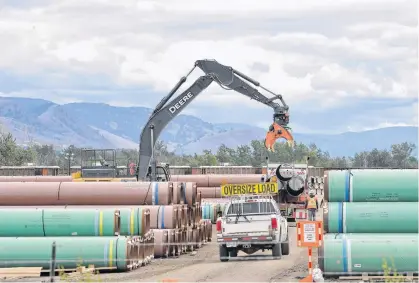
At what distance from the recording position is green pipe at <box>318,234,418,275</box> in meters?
21.6

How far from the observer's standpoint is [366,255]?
71.4ft

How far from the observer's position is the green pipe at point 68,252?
24.6 metres

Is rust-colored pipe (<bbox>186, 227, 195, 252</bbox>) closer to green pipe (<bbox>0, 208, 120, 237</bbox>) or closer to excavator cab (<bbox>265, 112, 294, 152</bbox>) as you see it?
green pipe (<bbox>0, 208, 120, 237</bbox>)

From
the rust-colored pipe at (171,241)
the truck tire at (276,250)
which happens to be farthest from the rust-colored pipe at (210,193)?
the truck tire at (276,250)

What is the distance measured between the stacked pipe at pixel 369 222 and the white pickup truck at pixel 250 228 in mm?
3651

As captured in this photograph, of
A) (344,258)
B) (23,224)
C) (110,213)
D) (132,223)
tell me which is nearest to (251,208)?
(132,223)

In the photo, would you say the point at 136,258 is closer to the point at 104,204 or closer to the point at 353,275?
the point at 104,204

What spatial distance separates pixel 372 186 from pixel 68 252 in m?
7.82

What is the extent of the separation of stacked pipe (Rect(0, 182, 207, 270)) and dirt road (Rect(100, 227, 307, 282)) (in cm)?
68

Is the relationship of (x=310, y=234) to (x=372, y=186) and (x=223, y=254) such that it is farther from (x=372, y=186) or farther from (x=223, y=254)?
(x=223, y=254)

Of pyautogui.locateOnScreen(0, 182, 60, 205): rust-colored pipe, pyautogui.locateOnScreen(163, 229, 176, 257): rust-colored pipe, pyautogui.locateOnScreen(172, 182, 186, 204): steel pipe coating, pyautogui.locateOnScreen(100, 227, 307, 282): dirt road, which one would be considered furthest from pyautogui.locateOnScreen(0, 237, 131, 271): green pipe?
pyautogui.locateOnScreen(172, 182, 186, 204): steel pipe coating

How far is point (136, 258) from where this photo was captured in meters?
25.9

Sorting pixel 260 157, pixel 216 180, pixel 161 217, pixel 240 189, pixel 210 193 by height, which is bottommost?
pixel 161 217

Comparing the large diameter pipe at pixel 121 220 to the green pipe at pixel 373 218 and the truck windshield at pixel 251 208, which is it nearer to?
the truck windshield at pixel 251 208
